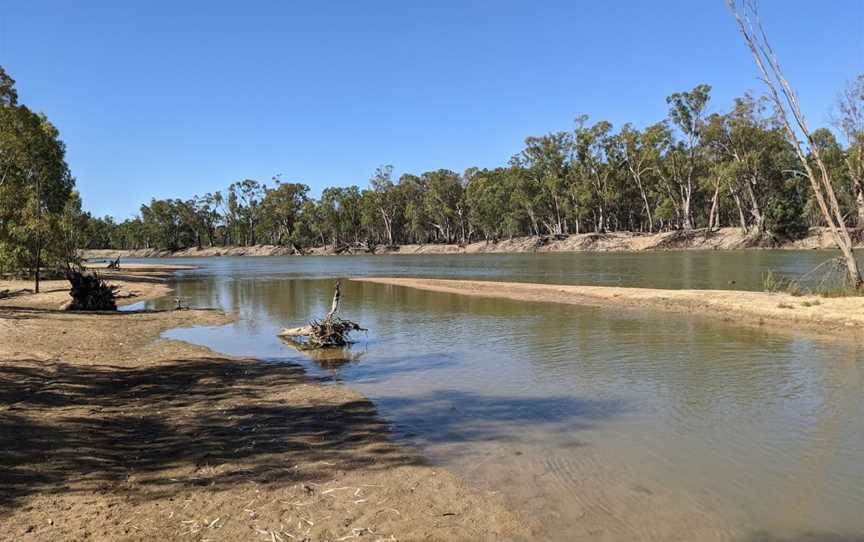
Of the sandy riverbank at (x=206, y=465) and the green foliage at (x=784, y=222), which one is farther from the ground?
the green foliage at (x=784, y=222)

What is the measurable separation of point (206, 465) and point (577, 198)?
10274 centimetres

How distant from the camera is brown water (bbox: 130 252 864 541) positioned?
6.22 meters

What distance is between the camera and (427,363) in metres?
14.7

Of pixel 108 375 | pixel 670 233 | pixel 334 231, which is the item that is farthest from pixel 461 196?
pixel 108 375

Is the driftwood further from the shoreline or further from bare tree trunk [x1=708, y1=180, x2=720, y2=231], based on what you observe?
bare tree trunk [x1=708, y1=180, x2=720, y2=231]

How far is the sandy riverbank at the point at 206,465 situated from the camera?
18.1ft

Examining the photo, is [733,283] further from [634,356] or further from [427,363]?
[427,363]

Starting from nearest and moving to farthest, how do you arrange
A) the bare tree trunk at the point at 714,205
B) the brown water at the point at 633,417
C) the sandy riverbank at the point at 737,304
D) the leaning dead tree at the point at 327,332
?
the brown water at the point at 633,417, the leaning dead tree at the point at 327,332, the sandy riverbank at the point at 737,304, the bare tree trunk at the point at 714,205

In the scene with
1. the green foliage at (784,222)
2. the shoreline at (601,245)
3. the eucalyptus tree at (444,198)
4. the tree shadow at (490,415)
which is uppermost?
the eucalyptus tree at (444,198)

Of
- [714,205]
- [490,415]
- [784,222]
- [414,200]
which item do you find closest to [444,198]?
[414,200]

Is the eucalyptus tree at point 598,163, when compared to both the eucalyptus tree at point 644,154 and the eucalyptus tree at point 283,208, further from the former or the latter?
the eucalyptus tree at point 283,208

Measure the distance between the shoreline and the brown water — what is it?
55.9 metres

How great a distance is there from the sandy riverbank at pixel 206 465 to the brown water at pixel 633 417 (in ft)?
2.85

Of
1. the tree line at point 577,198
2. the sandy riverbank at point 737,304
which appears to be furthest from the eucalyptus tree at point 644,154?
the sandy riverbank at point 737,304
